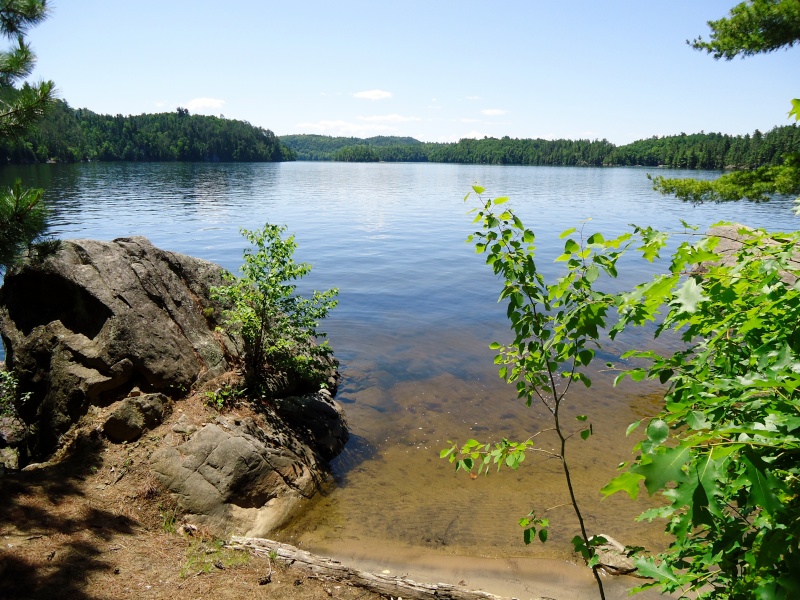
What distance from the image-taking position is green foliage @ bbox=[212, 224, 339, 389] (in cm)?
898

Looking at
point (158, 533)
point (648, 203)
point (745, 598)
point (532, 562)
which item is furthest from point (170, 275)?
point (648, 203)

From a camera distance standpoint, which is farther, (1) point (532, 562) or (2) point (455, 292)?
(2) point (455, 292)

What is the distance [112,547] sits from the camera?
214 inches

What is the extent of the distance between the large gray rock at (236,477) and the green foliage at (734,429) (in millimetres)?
5736

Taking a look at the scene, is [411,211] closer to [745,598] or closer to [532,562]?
[532,562]

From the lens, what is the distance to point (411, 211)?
4591cm

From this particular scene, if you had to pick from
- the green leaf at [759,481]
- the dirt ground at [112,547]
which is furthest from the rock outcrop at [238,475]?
the green leaf at [759,481]

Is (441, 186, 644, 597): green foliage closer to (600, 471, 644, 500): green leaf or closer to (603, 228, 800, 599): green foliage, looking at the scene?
(603, 228, 800, 599): green foliage

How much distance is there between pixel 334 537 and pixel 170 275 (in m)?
6.06

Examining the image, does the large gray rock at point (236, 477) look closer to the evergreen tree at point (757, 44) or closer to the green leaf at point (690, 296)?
the green leaf at point (690, 296)

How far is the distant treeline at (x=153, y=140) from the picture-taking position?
126 meters

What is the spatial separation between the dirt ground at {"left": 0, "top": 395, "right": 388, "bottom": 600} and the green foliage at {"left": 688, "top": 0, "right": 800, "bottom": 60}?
61.2 feet

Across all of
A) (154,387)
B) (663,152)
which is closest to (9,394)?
(154,387)

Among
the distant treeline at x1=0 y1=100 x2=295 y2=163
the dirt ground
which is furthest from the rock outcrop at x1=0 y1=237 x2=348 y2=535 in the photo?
the distant treeline at x1=0 y1=100 x2=295 y2=163
